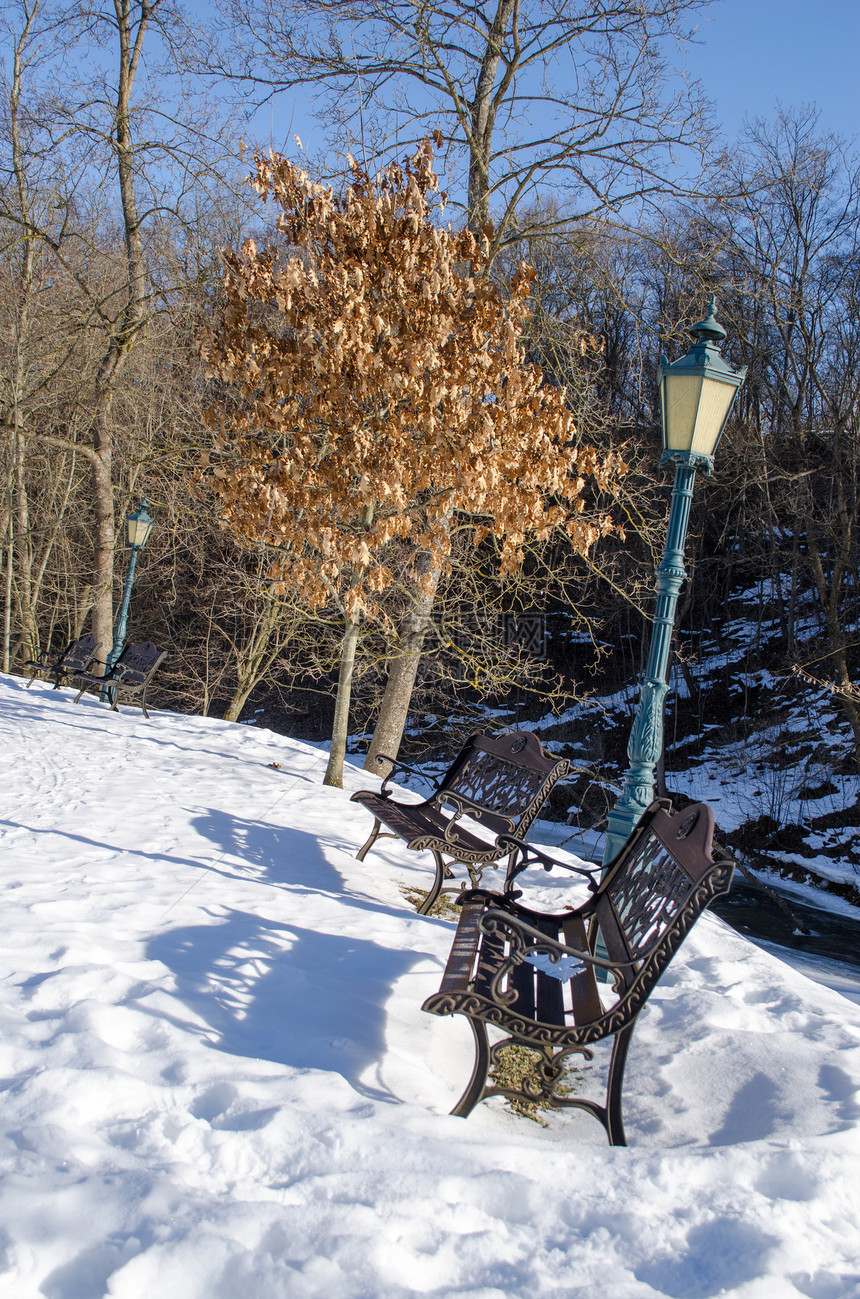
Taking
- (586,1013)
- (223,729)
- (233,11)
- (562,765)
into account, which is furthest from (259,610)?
(586,1013)

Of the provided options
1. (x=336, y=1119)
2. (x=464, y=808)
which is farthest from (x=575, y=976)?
(x=464, y=808)

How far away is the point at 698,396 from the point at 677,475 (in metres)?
0.43

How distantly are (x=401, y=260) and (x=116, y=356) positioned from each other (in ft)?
32.1

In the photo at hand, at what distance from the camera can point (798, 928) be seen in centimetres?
1023

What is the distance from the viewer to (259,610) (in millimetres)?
15617

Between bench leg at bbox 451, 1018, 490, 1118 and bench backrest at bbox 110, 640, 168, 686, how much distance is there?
26.5 ft

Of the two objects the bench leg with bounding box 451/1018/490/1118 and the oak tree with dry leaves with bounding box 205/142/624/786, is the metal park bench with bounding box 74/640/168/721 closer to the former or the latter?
the oak tree with dry leaves with bounding box 205/142/624/786

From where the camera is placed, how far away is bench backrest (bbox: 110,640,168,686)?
10.1m

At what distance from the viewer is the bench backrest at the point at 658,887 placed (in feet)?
8.34

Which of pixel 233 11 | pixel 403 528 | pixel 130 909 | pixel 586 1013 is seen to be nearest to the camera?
pixel 586 1013

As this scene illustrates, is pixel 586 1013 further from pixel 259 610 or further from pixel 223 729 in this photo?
pixel 259 610

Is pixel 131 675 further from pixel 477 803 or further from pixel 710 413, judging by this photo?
pixel 710 413

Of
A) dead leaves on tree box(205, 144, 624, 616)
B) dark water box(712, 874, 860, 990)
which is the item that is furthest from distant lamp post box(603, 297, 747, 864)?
dark water box(712, 874, 860, 990)

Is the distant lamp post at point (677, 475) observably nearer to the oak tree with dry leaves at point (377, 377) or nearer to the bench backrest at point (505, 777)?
the bench backrest at point (505, 777)
